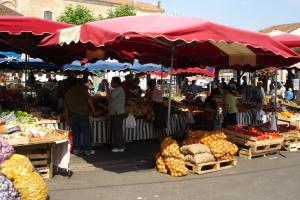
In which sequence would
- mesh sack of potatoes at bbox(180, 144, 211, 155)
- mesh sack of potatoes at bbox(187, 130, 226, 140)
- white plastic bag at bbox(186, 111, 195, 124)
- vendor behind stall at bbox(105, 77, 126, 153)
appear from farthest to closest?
white plastic bag at bbox(186, 111, 195, 124), vendor behind stall at bbox(105, 77, 126, 153), mesh sack of potatoes at bbox(187, 130, 226, 140), mesh sack of potatoes at bbox(180, 144, 211, 155)

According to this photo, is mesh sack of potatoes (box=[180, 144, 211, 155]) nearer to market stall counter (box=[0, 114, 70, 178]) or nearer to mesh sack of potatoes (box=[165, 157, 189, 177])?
mesh sack of potatoes (box=[165, 157, 189, 177])

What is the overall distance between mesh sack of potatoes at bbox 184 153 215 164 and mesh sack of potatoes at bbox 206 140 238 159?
14 centimetres

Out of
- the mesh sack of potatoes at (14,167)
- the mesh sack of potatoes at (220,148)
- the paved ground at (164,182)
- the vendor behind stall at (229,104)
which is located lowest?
the paved ground at (164,182)

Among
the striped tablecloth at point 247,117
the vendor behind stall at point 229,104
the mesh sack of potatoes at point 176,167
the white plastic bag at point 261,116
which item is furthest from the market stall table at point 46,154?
the white plastic bag at point 261,116

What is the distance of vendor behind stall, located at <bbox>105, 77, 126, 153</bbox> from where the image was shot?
968cm

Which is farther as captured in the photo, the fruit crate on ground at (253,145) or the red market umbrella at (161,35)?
the fruit crate on ground at (253,145)

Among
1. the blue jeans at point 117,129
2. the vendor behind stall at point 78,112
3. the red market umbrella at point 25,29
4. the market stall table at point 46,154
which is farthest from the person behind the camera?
the blue jeans at point 117,129

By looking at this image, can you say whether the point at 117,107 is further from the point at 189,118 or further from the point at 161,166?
the point at 189,118

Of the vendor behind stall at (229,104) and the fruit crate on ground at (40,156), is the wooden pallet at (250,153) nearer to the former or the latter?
the vendor behind stall at (229,104)

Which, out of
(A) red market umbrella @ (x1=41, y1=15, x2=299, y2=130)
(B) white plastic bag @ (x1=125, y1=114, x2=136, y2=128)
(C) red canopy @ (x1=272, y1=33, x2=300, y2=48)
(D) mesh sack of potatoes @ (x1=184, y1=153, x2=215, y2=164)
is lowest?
(D) mesh sack of potatoes @ (x1=184, y1=153, x2=215, y2=164)

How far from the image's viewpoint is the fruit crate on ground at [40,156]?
724 centimetres

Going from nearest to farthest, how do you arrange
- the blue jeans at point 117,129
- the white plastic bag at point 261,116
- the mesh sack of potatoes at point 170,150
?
the mesh sack of potatoes at point 170,150, the blue jeans at point 117,129, the white plastic bag at point 261,116

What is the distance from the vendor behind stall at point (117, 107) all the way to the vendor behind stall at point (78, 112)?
55cm

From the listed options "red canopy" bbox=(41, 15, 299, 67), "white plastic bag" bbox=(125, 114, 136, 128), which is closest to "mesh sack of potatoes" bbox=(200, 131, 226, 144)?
"red canopy" bbox=(41, 15, 299, 67)
